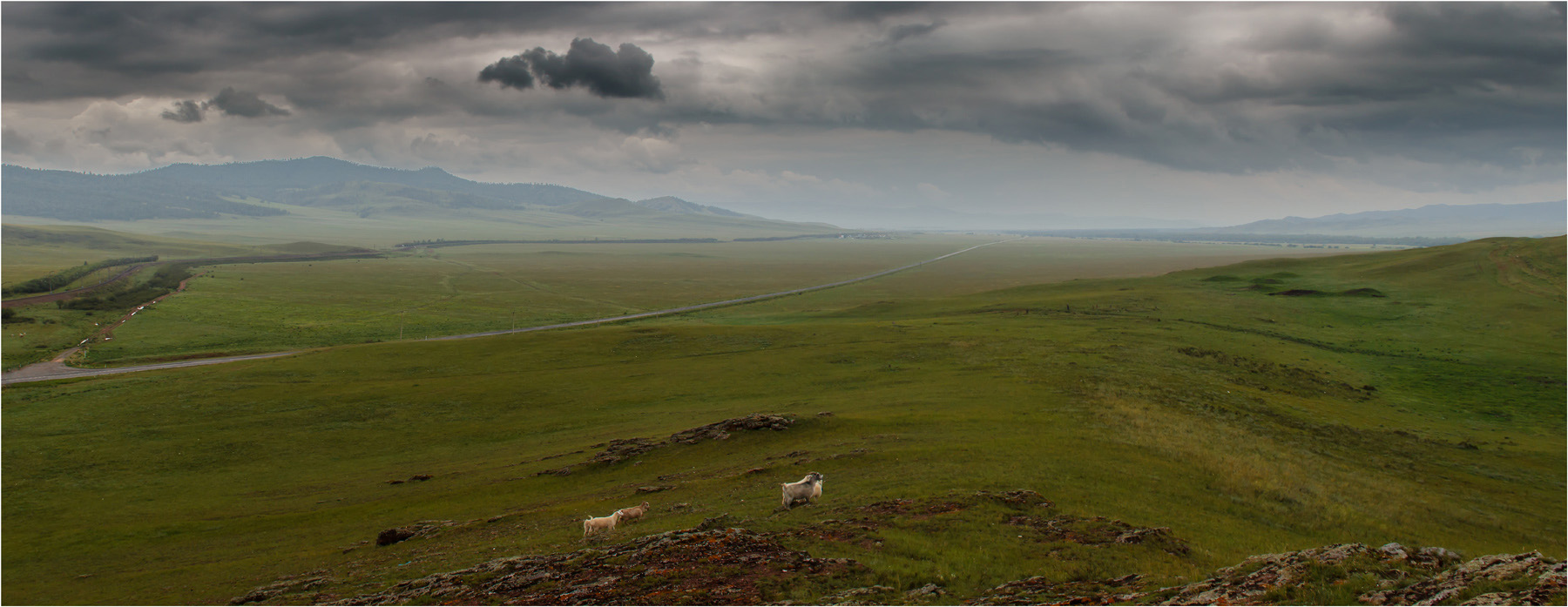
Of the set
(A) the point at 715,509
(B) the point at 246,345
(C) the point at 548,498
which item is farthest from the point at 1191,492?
(B) the point at 246,345

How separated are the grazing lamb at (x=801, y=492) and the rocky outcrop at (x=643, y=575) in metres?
3.97

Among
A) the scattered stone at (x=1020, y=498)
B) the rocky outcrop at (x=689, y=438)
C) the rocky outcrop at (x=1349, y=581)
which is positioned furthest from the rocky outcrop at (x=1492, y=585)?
the rocky outcrop at (x=689, y=438)

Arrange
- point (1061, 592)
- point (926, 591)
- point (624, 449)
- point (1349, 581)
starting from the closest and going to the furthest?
point (1349, 581)
point (1061, 592)
point (926, 591)
point (624, 449)

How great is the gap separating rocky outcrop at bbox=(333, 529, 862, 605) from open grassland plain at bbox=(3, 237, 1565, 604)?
300 mm

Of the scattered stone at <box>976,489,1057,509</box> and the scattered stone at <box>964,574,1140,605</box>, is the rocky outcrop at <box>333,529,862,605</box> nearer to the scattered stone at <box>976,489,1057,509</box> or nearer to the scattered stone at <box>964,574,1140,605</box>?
the scattered stone at <box>964,574,1140,605</box>

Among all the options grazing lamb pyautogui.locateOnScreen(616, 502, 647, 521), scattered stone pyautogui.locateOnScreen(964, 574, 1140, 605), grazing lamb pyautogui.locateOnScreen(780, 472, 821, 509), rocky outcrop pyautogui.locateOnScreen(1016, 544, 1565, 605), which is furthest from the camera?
grazing lamb pyautogui.locateOnScreen(616, 502, 647, 521)

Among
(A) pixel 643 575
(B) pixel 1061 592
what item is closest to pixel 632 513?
(A) pixel 643 575

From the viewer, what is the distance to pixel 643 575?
62.0 feet

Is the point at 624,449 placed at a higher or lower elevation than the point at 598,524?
lower

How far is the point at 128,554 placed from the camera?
3017 cm

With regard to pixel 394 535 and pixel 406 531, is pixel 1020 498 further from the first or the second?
pixel 394 535

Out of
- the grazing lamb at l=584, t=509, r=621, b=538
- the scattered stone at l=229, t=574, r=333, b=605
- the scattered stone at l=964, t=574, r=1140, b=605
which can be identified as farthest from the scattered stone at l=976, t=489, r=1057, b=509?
the scattered stone at l=229, t=574, r=333, b=605

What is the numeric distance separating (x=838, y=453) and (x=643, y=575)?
1595 cm

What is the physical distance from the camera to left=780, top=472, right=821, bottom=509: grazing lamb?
84.0 ft
